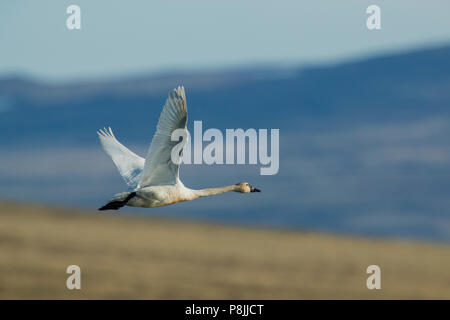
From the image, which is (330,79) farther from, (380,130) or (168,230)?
(168,230)

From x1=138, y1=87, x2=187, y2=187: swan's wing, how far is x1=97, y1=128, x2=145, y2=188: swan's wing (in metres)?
0.53

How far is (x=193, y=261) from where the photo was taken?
127 ft

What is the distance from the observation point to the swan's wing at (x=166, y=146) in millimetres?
7113

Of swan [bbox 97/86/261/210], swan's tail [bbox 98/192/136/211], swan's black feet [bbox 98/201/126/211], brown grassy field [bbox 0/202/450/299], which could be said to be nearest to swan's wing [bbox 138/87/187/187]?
swan [bbox 97/86/261/210]

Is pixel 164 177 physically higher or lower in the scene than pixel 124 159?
lower

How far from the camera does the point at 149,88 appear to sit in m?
130

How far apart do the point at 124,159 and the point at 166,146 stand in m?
1.05

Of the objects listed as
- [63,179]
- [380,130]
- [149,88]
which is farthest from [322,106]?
[63,179]

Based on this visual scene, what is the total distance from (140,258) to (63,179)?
64.3 metres

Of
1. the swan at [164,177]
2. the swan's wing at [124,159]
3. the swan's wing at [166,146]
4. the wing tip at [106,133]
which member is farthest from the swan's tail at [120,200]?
the wing tip at [106,133]

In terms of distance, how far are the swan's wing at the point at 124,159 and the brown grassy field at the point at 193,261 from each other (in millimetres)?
20590

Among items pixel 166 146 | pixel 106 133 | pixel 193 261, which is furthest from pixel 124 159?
pixel 193 261

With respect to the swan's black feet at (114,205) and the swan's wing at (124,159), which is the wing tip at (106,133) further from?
the swan's black feet at (114,205)

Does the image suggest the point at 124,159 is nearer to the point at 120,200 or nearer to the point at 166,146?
the point at 166,146
